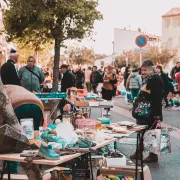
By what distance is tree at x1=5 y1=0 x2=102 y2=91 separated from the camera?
17.2 meters

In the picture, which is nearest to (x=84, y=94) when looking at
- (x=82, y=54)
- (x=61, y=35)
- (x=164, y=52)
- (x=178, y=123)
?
(x=178, y=123)

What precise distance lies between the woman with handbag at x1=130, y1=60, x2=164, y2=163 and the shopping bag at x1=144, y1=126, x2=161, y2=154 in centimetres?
22

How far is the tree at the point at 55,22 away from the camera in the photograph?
56.6 feet

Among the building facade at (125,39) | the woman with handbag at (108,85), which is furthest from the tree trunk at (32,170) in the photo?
the building facade at (125,39)

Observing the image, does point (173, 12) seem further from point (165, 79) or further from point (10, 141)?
point (10, 141)

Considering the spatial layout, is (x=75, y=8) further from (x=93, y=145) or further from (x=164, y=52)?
(x=164, y=52)

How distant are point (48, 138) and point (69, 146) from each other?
33 centimetres

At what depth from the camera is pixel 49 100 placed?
10914mm

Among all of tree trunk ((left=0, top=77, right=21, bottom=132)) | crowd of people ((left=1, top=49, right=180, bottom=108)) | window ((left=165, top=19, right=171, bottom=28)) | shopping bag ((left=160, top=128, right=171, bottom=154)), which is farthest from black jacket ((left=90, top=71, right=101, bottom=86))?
window ((left=165, top=19, right=171, bottom=28))

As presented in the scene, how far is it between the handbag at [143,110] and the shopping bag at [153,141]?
28 centimetres

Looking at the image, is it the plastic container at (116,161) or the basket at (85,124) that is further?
the plastic container at (116,161)

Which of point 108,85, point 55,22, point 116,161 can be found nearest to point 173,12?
point 55,22

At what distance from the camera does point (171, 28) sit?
291 feet

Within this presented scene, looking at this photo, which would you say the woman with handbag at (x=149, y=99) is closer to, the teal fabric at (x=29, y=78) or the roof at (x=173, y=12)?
the teal fabric at (x=29, y=78)
